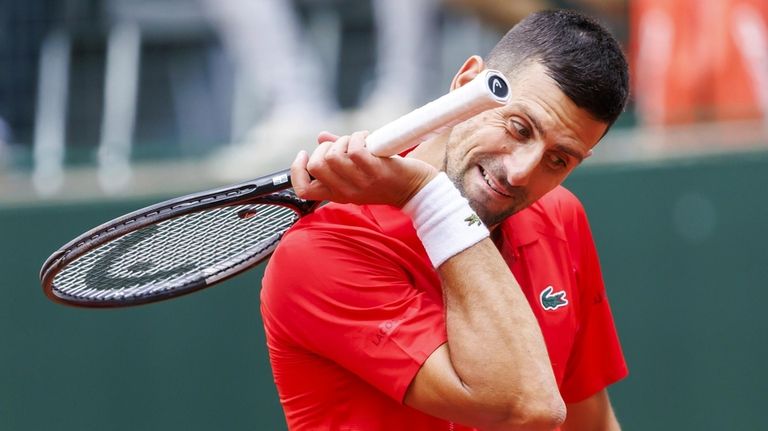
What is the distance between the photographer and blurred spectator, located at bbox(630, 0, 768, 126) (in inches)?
213

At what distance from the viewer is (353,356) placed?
2223 millimetres

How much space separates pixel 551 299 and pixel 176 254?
79cm

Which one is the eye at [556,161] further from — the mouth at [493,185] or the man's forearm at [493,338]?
the man's forearm at [493,338]

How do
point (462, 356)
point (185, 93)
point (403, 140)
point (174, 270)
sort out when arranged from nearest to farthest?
point (403, 140)
point (462, 356)
point (174, 270)
point (185, 93)

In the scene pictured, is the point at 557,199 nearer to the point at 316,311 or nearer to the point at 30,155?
the point at 316,311

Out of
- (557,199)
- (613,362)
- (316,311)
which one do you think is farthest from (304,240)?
(613,362)

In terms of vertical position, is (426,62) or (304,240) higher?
(426,62)

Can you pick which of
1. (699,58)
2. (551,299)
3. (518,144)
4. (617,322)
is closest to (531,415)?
(551,299)

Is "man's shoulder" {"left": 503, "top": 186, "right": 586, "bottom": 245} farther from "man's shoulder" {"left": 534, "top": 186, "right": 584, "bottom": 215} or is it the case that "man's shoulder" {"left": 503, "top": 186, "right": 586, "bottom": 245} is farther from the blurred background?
the blurred background

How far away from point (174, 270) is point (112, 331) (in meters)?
2.41

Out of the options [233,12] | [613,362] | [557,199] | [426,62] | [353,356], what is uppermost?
[233,12]

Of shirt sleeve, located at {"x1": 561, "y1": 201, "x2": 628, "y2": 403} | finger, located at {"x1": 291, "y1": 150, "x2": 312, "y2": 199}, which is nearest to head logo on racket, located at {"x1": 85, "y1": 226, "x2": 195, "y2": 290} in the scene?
finger, located at {"x1": 291, "y1": 150, "x2": 312, "y2": 199}

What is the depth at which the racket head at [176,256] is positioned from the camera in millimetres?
2471

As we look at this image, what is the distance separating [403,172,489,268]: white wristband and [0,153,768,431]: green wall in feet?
8.85
